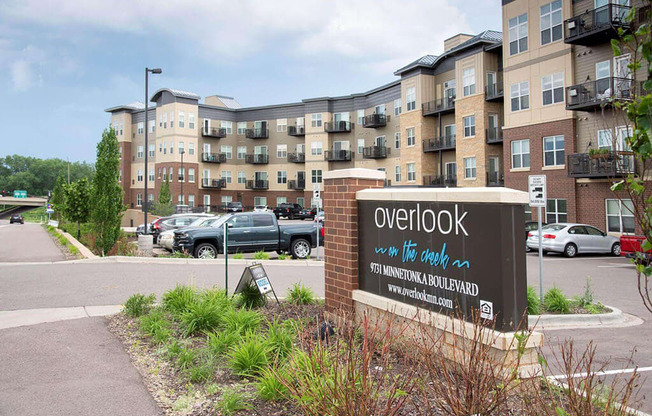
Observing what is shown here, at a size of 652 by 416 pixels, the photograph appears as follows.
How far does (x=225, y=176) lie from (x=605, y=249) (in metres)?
52.4

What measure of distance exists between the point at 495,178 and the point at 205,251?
2433 centimetres

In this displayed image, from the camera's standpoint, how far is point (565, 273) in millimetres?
16203

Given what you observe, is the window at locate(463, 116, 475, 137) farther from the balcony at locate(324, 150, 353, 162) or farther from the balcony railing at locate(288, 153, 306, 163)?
the balcony railing at locate(288, 153, 306, 163)

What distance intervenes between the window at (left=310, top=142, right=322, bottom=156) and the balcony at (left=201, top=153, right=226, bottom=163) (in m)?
12.6

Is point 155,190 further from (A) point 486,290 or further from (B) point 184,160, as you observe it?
(A) point 486,290

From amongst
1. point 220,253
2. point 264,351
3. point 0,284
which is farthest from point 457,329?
point 220,253

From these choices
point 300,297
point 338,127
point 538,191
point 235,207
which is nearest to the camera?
point 300,297

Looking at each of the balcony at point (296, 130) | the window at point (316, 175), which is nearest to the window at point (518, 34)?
the window at point (316, 175)

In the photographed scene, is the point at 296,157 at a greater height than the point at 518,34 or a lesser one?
lesser

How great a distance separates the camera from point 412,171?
4506 centimetres

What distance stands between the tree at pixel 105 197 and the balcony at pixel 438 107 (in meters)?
29.0

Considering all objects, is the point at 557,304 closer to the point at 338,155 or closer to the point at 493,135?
the point at 493,135

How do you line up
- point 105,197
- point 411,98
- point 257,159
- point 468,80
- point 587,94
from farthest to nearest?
point 257,159
point 411,98
point 468,80
point 587,94
point 105,197

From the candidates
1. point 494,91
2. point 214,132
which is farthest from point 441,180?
point 214,132
